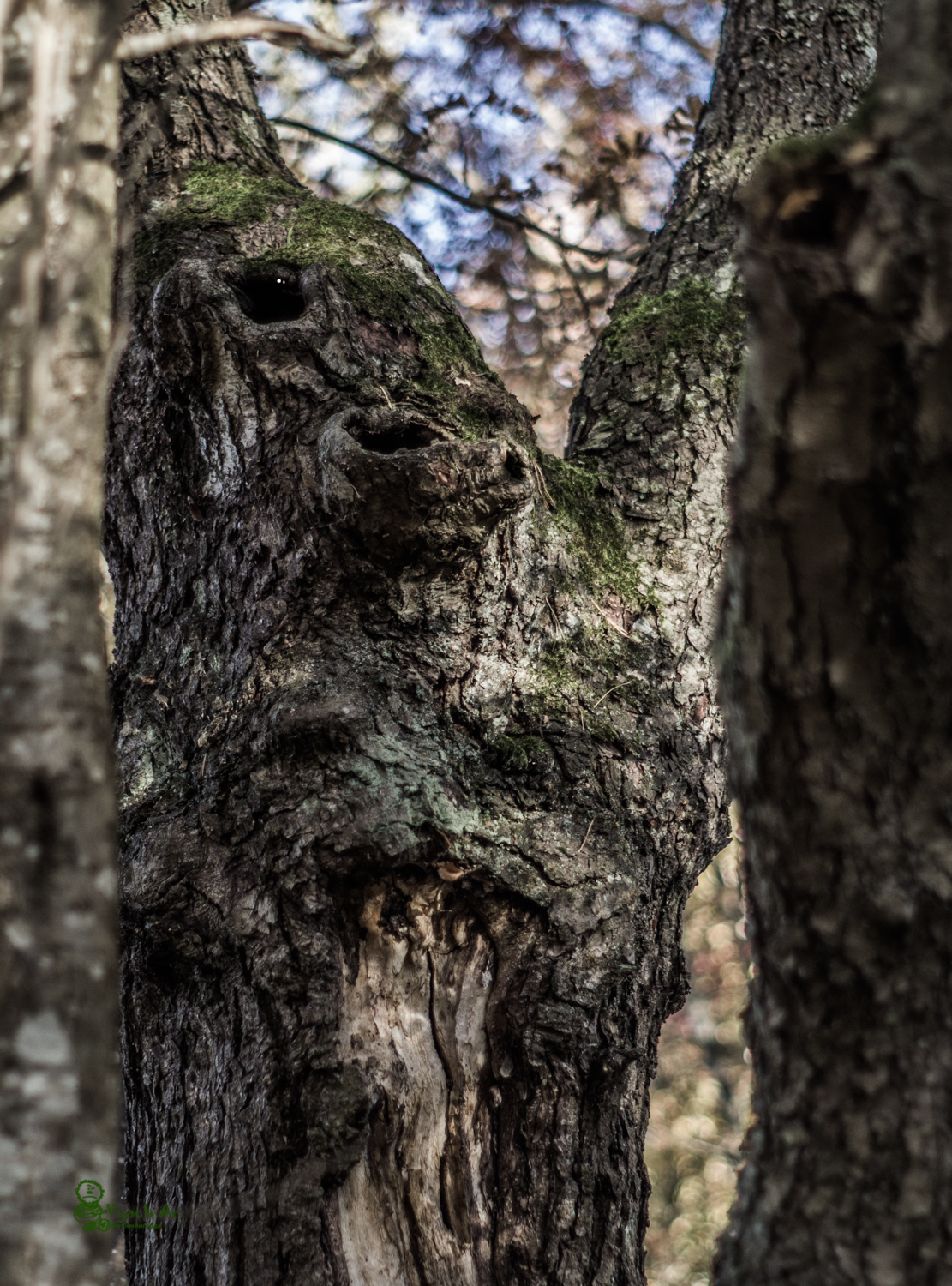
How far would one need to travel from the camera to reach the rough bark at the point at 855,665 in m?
1.04

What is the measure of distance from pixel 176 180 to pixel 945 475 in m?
2.35

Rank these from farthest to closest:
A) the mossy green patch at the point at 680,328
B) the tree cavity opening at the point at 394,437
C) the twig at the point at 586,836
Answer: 1. the mossy green patch at the point at 680,328
2. the tree cavity opening at the point at 394,437
3. the twig at the point at 586,836

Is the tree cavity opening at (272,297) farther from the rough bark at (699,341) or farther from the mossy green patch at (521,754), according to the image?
the mossy green patch at (521,754)

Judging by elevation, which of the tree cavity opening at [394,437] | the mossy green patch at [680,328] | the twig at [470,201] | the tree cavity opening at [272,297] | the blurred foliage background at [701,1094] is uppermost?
the twig at [470,201]

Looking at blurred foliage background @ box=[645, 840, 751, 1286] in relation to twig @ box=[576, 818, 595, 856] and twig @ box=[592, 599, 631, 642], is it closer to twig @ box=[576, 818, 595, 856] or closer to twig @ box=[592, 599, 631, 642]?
twig @ box=[592, 599, 631, 642]

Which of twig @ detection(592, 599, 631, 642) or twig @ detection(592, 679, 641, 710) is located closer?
twig @ detection(592, 679, 641, 710)

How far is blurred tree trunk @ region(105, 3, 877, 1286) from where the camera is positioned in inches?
71.4

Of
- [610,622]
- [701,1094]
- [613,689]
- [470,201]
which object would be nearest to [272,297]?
[610,622]

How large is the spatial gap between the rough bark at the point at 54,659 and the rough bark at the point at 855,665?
0.74 meters

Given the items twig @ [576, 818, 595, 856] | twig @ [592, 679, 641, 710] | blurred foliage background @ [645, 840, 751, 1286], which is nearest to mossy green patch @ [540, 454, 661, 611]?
twig @ [592, 679, 641, 710]

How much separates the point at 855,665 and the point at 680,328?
205cm

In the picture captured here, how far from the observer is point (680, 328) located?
2.95 meters

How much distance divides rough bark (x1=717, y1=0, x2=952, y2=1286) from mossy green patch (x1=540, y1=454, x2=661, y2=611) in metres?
1.28

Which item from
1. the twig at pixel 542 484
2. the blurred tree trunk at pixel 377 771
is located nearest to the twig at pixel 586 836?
the blurred tree trunk at pixel 377 771
